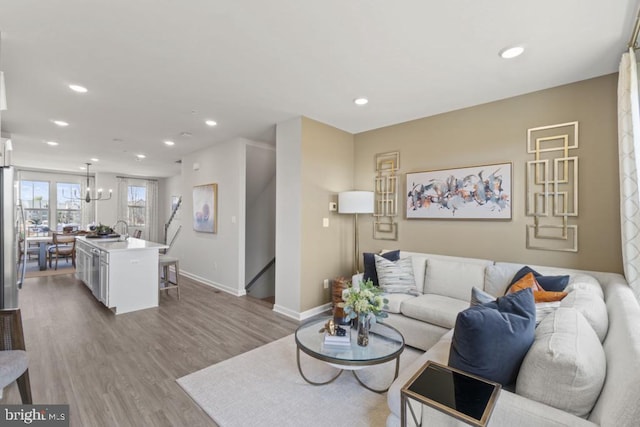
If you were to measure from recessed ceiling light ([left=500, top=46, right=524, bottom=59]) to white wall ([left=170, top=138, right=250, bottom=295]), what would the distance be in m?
3.81

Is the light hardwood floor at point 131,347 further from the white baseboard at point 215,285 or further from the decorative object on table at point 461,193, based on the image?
the decorative object on table at point 461,193

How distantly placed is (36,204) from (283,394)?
414 inches

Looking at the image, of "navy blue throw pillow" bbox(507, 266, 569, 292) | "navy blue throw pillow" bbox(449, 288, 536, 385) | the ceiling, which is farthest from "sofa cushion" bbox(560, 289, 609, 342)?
the ceiling

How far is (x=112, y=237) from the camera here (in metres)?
5.30

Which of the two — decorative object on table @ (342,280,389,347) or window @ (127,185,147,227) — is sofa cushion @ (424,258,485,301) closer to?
decorative object on table @ (342,280,389,347)

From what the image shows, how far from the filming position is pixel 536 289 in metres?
2.30

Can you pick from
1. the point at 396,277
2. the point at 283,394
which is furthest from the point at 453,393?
the point at 396,277

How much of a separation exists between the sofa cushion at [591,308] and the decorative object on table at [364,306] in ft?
3.86

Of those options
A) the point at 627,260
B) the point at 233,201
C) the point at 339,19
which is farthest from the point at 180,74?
the point at 627,260

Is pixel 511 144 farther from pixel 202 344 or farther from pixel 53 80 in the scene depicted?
pixel 53 80

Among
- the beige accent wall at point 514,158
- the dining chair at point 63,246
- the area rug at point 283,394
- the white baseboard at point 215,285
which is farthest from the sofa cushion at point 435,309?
the dining chair at point 63,246

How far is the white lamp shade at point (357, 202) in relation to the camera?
3857 mm

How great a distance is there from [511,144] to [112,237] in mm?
6454

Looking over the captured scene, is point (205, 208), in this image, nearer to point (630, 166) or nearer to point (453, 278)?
point (453, 278)
